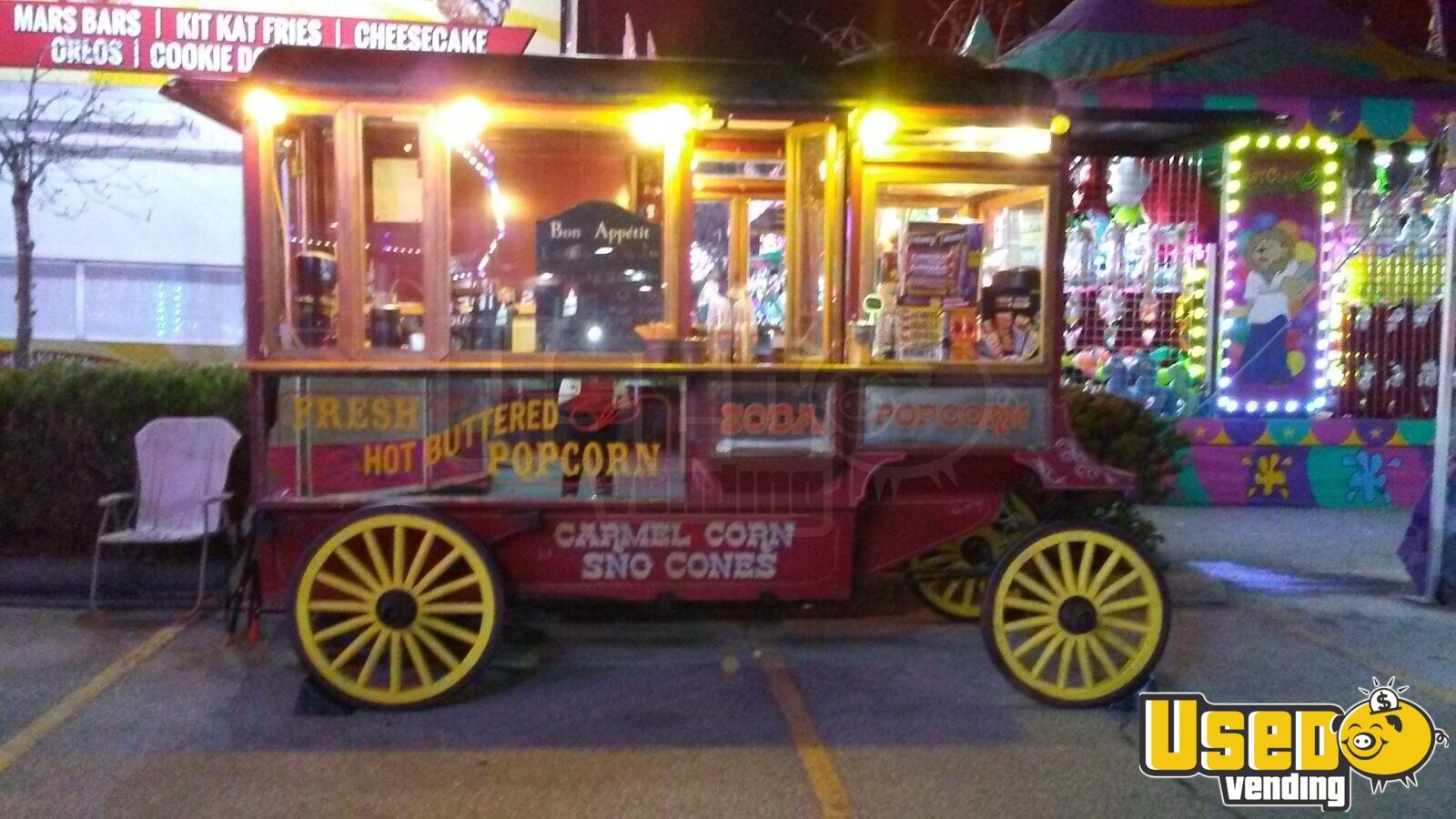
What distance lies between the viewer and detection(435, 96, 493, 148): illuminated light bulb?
4.83 meters

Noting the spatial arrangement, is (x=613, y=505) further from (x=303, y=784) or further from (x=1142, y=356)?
(x=1142, y=356)

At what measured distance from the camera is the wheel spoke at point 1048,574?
16.5 feet


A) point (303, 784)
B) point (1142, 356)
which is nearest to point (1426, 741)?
point (303, 784)

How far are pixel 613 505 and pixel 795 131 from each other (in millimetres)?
1840

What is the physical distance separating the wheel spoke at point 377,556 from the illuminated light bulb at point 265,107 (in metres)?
1.69

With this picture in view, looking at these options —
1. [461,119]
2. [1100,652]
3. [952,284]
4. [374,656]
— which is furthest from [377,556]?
[1100,652]

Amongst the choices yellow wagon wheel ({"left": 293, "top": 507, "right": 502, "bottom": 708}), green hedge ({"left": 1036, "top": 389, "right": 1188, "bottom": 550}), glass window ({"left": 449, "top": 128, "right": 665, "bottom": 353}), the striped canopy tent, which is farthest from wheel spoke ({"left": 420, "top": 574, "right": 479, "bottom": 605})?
the striped canopy tent

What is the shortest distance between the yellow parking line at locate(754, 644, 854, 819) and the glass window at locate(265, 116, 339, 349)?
243cm

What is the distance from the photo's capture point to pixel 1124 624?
16.5 ft

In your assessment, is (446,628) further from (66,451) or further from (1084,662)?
(66,451)

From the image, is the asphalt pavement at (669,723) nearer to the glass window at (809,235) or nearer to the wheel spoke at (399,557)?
the wheel spoke at (399,557)

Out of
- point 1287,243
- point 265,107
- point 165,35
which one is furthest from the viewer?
point 165,35

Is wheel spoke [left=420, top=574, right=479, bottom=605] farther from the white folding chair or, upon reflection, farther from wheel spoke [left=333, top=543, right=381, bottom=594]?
the white folding chair

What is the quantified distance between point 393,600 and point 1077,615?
2839mm
